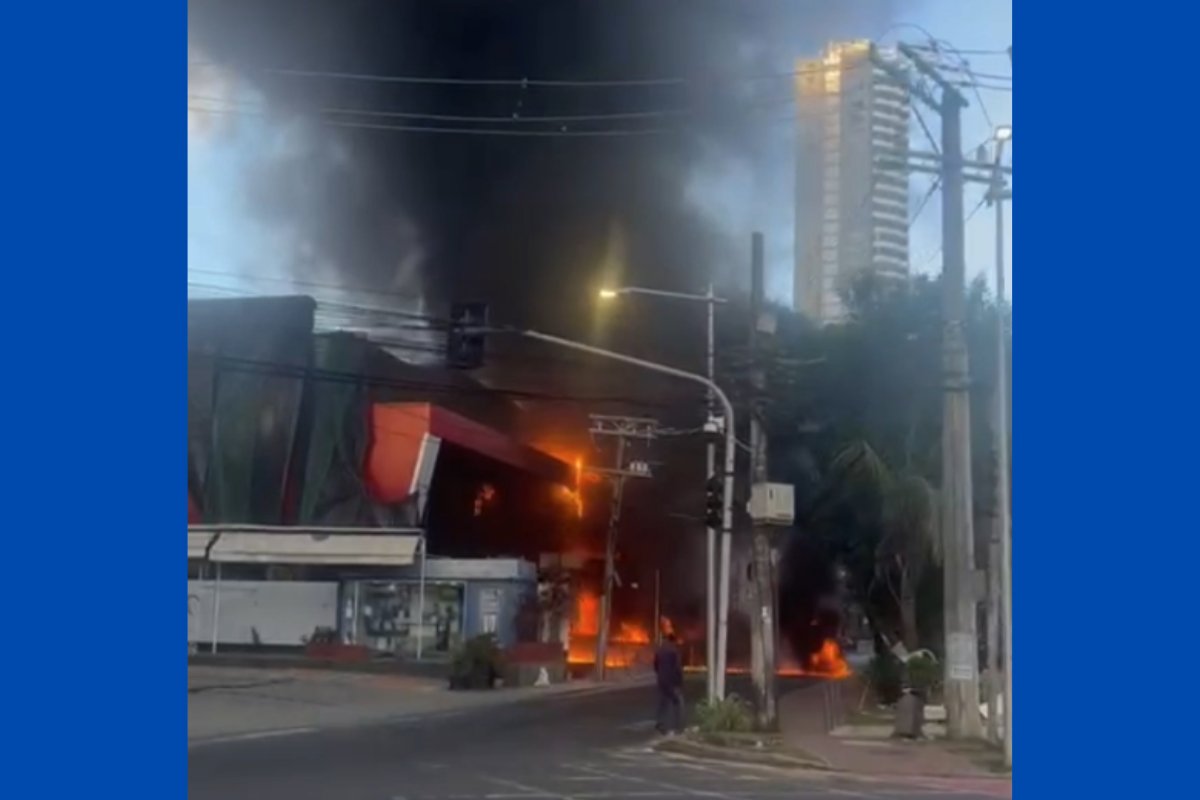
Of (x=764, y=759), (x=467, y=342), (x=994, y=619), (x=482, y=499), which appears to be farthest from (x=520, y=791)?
(x=994, y=619)

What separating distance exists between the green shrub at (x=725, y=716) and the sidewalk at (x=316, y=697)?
0.46 meters

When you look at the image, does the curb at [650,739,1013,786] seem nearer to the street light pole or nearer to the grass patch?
the grass patch

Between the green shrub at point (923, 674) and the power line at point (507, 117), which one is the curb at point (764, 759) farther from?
the power line at point (507, 117)

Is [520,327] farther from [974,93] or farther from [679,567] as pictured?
[974,93]

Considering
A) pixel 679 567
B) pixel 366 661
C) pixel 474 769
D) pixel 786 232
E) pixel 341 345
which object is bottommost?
pixel 474 769

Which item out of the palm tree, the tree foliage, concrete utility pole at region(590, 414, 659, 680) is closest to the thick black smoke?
concrete utility pole at region(590, 414, 659, 680)

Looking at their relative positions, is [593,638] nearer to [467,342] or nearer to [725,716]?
[725,716]

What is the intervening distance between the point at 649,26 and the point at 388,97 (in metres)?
1.44

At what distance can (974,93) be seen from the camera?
7.58m

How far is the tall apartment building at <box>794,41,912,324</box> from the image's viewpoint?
7766 mm

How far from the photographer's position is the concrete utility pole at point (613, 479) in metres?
7.57

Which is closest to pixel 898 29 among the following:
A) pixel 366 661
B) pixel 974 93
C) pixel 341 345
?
pixel 974 93

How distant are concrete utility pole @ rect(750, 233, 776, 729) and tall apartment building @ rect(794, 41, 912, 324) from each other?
9.0 inches

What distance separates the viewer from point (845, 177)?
25.8 feet
